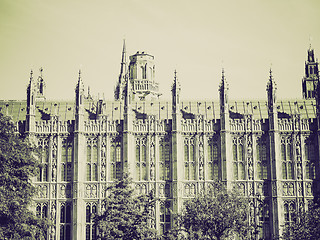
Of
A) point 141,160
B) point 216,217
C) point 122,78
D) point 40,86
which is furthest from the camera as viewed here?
point 122,78

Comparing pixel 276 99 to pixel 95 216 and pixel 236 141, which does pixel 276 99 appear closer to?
pixel 236 141

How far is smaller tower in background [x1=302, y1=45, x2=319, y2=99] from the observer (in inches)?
3829

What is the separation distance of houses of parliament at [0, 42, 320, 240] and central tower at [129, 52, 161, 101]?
16701 millimetres

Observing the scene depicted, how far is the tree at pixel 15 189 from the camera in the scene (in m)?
56.3

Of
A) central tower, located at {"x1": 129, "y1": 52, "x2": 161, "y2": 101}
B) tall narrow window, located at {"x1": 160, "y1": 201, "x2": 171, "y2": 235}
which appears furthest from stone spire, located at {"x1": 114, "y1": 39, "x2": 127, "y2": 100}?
tall narrow window, located at {"x1": 160, "y1": 201, "x2": 171, "y2": 235}

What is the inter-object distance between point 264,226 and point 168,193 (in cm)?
1198

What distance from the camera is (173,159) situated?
76.6 m

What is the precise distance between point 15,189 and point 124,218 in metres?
11.0

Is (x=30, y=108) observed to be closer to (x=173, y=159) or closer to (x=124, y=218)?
(x=173, y=159)

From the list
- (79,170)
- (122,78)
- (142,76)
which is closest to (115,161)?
(79,170)

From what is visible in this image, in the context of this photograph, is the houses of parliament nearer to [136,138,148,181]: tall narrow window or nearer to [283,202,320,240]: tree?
[136,138,148,181]: tall narrow window

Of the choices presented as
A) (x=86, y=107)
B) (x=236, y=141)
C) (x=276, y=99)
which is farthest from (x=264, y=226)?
(x=86, y=107)

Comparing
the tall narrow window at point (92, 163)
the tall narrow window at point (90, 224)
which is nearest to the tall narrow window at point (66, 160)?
the tall narrow window at point (92, 163)

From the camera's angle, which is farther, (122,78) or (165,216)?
(122,78)
